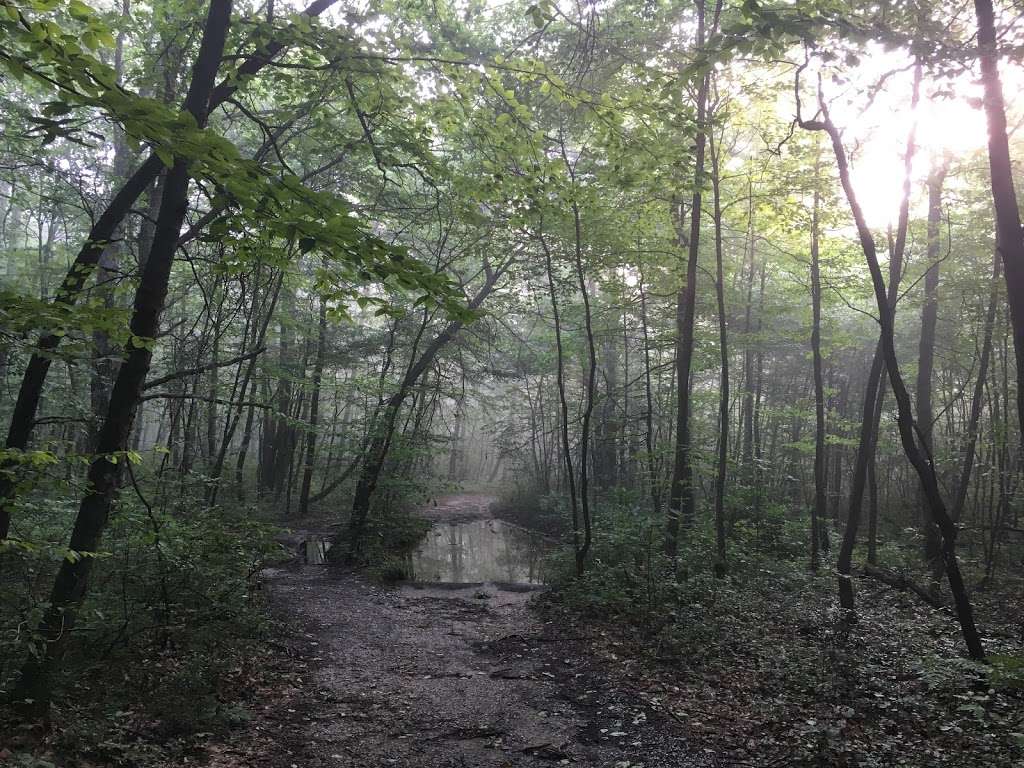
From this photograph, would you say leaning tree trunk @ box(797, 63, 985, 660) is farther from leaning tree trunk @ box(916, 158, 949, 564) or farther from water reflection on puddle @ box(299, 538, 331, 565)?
water reflection on puddle @ box(299, 538, 331, 565)

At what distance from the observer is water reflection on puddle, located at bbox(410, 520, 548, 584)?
13664 millimetres

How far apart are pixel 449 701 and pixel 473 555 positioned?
1088 centimetres

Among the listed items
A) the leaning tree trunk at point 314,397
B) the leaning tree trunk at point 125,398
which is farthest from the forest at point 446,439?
the leaning tree trunk at point 314,397

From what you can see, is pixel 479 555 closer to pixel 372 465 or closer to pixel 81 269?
Result: pixel 372 465

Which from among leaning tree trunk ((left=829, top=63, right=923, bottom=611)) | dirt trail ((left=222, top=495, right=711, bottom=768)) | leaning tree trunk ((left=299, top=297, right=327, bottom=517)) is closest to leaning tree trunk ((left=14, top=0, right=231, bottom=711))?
dirt trail ((left=222, top=495, right=711, bottom=768))

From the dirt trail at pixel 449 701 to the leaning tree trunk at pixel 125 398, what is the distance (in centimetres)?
168

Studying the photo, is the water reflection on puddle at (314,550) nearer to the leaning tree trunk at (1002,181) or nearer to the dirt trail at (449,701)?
the dirt trail at (449,701)

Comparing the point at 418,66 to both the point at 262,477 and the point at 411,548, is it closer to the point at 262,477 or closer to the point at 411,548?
the point at 411,548

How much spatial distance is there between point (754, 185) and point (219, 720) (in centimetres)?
1373

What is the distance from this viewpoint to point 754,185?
13.6 m

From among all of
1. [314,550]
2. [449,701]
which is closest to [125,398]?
[449,701]

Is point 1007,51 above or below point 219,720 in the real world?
above

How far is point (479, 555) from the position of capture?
16.8 metres

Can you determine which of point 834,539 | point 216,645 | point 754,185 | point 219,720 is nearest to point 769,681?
point 219,720
